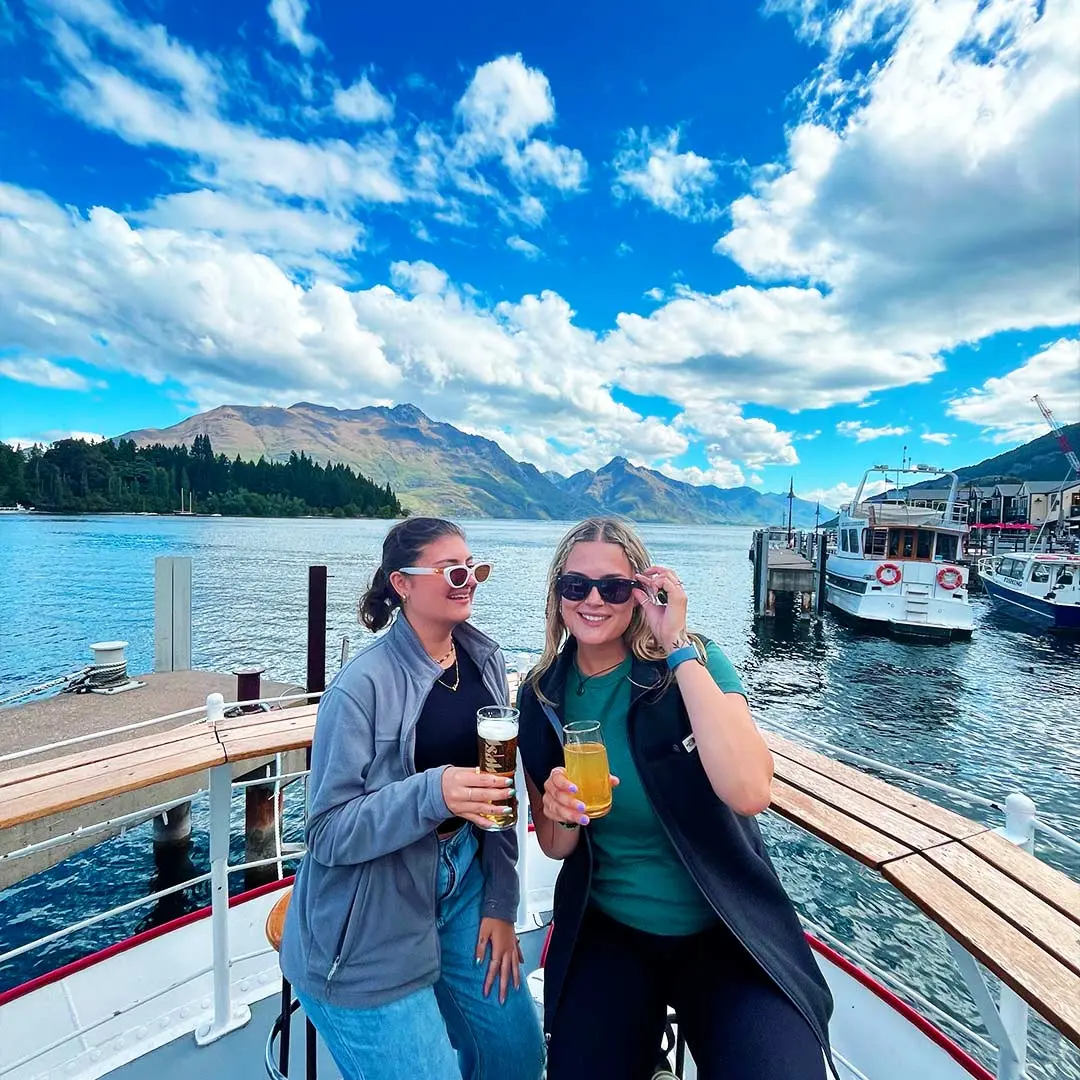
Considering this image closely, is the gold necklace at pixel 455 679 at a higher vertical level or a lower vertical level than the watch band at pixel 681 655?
lower

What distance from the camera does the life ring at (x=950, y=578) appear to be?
26656mm

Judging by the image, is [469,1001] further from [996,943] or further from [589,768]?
[996,943]

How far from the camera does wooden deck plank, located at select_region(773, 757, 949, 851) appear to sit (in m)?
2.00

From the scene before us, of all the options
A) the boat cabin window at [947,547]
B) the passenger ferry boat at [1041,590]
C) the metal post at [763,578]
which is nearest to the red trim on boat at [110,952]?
the metal post at [763,578]

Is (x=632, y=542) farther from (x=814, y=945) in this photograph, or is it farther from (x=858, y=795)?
(x=814, y=945)

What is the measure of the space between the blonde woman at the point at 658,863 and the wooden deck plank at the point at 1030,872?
617 mm

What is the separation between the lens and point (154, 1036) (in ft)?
9.06

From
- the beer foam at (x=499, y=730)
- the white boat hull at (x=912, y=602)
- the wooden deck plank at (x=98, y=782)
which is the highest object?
the beer foam at (x=499, y=730)

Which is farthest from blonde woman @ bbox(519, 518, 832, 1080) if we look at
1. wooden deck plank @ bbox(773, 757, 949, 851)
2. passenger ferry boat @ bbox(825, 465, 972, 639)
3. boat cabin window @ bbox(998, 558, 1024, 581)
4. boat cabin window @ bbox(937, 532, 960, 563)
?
boat cabin window @ bbox(998, 558, 1024, 581)

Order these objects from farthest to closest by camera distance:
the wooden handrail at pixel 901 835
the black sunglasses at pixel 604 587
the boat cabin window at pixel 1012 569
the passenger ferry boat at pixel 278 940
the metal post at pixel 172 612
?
1. the boat cabin window at pixel 1012 569
2. the metal post at pixel 172 612
3. the black sunglasses at pixel 604 587
4. the passenger ferry boat at pixel 278 940
5. the wooden handrail at pixel 901 835

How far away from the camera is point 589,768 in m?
1.84

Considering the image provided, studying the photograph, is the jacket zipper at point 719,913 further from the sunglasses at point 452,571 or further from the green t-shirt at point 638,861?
the sunglasses at point 452,571

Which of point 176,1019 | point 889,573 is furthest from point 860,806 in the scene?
point 889,573

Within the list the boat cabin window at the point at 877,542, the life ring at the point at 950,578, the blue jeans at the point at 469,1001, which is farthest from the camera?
the boat cabin window at the point at 877,542
